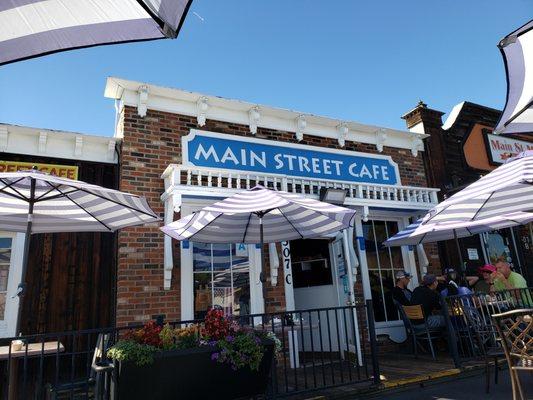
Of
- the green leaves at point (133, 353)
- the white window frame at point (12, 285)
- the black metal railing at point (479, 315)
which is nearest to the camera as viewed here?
the green leaves at point (133, 353)

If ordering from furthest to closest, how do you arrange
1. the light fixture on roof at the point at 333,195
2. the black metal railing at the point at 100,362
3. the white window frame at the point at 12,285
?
1. the light fixture on roof at the point at 333,195
2. the white window frame at the point at 12,285
3. the black metal railing at the point at 100,362

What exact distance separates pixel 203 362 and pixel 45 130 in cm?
469

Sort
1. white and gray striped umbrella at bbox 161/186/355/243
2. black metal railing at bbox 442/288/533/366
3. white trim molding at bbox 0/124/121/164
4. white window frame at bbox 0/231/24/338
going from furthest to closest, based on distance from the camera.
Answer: white trim molding at bbox 0/124/121/164
white window frame at bbox 0/231/24/338
black metal railing at bbox 442/288/533/366
white and gray striped umbrella at bbox 161/186/355/243

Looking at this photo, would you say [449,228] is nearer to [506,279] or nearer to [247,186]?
[506,279]

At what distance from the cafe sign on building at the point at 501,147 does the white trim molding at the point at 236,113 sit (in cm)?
294

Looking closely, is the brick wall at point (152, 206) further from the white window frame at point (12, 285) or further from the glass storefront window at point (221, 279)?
the white window frame at point (12, 285)

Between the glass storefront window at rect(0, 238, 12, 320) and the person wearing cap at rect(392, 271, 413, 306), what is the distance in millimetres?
6043

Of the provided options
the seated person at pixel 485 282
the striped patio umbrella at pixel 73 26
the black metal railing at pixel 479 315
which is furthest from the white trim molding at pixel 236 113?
the striped patio umbrella at pixel 73 26

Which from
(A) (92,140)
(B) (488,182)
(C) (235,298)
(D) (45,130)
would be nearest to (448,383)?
(B) (488,182)

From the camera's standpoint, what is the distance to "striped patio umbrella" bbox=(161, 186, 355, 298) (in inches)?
169

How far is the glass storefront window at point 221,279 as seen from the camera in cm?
632

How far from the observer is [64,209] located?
→ 183 inches

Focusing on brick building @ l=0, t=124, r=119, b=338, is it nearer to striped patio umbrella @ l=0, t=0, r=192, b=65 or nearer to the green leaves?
the green leaves

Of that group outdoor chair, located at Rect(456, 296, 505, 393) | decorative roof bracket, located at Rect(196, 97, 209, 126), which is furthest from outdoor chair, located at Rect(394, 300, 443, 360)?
decorative roof bracket, located at Rect(196, 97, 209, 126)
